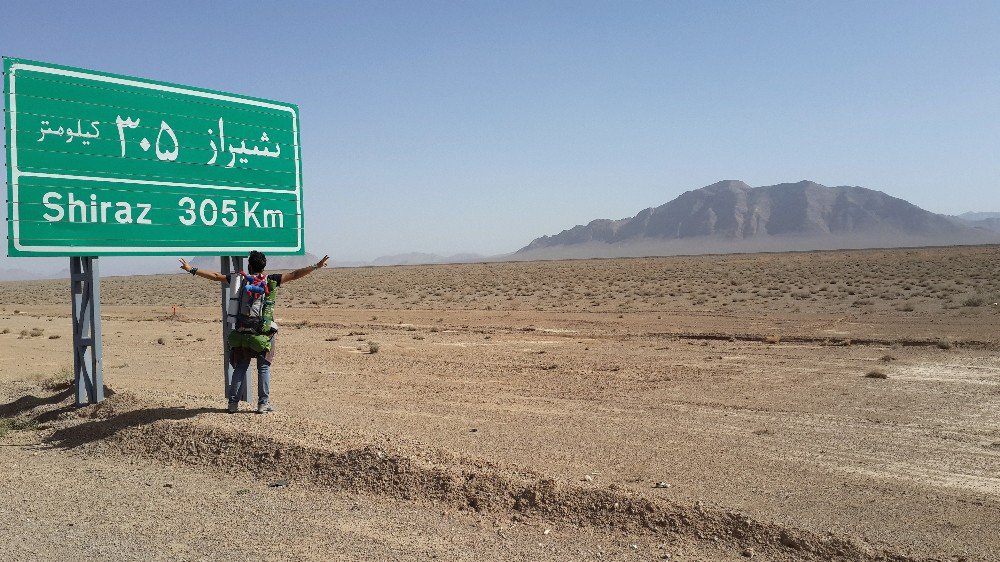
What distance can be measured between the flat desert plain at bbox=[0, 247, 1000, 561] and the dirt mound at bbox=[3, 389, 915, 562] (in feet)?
0.08

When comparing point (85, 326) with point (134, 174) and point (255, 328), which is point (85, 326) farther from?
point (255, 328)

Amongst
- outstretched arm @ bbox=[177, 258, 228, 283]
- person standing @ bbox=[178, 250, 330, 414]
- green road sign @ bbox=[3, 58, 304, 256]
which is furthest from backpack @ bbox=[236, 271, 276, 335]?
green road sign @ bbox=[3, 58, 304, 256]

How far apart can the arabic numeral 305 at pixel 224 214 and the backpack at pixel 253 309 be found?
1972mm

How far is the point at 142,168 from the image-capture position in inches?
382

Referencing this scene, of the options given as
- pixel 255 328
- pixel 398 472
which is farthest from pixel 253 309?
pixel 398 472

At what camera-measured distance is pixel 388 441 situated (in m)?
7.67

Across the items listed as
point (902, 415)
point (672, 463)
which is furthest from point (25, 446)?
point (902, 415)

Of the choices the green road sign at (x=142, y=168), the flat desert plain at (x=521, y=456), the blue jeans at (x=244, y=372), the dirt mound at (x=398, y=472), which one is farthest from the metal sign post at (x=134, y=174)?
the flat desert plain at (x=521, y=456)

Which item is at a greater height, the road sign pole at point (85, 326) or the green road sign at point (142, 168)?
the green road sign at point (142, 168)

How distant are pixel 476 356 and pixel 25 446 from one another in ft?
32.6

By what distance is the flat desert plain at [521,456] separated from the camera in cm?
567

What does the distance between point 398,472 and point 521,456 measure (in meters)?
1.71

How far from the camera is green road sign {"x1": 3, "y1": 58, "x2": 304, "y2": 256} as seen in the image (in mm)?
8906

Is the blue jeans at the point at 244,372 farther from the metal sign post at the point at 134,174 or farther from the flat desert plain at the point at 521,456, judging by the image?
the metal sign post at the point at 134,174
